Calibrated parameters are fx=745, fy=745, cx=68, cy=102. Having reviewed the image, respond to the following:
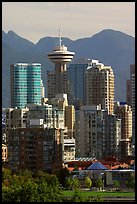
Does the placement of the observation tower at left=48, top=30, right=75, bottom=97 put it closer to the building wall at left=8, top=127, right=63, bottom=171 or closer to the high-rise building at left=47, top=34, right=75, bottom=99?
the high-rise building at left=47, top=34, right=75, bottom=99

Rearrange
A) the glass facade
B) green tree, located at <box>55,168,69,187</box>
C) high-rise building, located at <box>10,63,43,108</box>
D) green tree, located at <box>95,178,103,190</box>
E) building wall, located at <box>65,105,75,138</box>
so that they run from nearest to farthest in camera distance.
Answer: green tree, located at <box>55,168,69,187</box> < green tree, located at <box>95,178,103,190</box> < building wall, located at <box>65,105,75,138</box> < high-rise building, located at <box>10,63,43,108</box> < the glass facade

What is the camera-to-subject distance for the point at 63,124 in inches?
765

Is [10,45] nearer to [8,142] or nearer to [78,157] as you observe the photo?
[78,157]

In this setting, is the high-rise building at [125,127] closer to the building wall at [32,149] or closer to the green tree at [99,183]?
the building wall at [32,149]

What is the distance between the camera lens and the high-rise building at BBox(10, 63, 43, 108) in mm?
26797

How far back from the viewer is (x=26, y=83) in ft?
89.2

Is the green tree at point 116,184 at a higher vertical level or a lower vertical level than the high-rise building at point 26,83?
lower

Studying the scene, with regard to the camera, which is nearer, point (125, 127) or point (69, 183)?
point (69, 183)

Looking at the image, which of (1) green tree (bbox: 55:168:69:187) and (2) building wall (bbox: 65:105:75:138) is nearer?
(1) green tree (bbox: 55:168:69:187)

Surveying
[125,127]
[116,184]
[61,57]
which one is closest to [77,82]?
[61,57]

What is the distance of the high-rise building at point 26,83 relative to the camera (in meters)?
26.8

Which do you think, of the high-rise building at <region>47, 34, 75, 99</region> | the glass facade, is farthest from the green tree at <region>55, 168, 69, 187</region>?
the high-rise building at <region>47, 34, 75, 99</region>

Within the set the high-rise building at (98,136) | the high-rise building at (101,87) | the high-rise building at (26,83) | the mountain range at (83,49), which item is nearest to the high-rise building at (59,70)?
the high-rise building at (26,83)

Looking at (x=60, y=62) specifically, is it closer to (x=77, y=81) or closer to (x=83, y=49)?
(x=77, y=81)
